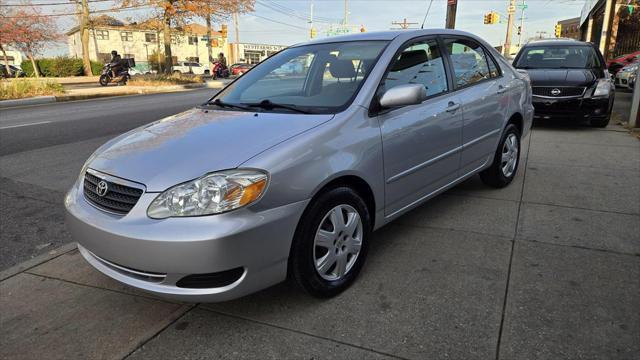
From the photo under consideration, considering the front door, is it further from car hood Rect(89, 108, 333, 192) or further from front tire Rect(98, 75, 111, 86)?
front tire Rect(98, 75, 111, 86)

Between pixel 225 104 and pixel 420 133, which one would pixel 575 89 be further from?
pixel 225 104

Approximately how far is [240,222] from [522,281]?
189 centimetres

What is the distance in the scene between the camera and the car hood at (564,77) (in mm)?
8258

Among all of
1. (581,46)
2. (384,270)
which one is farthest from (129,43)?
(384,270)

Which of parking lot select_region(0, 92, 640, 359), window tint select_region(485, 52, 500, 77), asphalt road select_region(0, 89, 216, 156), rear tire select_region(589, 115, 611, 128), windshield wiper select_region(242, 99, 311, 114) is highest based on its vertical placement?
window tint select_region(485, 52, 500, 77)

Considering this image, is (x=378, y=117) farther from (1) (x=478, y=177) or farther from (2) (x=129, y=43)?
(2) (x=129, y=43)

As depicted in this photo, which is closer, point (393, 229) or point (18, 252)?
point (18, 252)

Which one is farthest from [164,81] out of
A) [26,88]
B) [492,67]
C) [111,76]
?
[492,67]

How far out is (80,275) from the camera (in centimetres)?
334

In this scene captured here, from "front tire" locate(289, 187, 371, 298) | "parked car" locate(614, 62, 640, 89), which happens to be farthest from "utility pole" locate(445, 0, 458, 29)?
"front tire" locate(289, 187, 371, 298)

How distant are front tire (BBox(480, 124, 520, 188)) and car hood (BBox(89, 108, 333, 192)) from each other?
2611 mm

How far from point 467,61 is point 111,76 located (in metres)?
24.5

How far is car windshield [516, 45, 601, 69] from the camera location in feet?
29.5

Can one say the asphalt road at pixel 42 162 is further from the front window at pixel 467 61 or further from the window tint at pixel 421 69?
the front window at pixel 467 61
